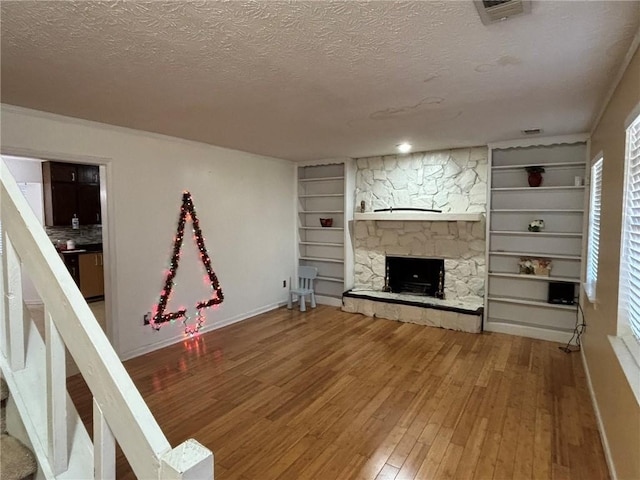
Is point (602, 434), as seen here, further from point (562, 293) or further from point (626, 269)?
point (562, 293)

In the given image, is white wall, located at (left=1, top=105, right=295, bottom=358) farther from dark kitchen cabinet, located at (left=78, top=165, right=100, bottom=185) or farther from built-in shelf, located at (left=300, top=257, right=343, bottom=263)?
dark kitchen cabinet, located at (left=78, top=165, right=100, bottom=185)

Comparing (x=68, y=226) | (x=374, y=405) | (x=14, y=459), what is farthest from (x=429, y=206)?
(x=68, y=226)

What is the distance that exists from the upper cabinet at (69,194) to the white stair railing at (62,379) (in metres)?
5.35

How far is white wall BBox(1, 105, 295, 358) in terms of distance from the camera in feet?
11.0

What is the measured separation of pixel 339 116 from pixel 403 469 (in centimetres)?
277

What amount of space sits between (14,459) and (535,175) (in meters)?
5.04

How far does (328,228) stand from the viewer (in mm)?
6004

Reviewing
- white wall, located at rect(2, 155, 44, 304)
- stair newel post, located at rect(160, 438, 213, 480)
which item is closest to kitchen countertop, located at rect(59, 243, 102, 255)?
white wall, located at rect(2, 155, 44, 304)

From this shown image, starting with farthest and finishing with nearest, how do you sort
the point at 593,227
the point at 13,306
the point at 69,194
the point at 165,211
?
1. the point at 69,194
2. the point at 165,211
3. the point at 593,227
4. the point at 13,306

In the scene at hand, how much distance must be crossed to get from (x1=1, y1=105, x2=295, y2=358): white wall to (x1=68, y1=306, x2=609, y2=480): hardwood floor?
0.59 m

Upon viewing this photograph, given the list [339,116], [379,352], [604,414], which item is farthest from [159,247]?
[604,414]

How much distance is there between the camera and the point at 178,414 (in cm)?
274

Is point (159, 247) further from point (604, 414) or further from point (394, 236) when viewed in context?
point (604, 414)

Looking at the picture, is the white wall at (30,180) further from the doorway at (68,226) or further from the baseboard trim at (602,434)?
the baseboard trim at (602,434)
